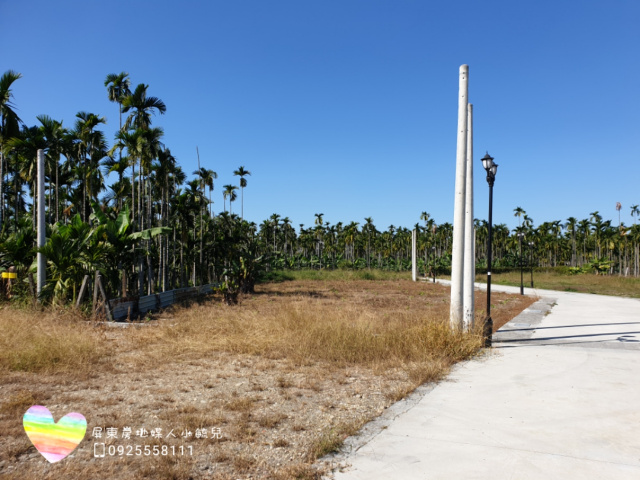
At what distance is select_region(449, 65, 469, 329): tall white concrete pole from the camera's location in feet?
31.3

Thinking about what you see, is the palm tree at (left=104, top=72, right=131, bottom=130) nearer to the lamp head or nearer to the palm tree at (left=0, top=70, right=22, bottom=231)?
the palm tree at (left=0, top=70, right=22, bottom=231)

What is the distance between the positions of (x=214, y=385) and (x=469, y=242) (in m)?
6.52

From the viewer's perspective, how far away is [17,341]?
8.55m

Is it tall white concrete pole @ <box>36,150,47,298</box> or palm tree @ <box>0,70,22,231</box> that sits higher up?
palm tree @ <box>0,70,22,231</box>

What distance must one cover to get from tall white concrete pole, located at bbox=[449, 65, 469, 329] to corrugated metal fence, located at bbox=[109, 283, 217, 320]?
32.4 ft

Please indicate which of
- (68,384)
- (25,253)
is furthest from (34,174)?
(68,384)

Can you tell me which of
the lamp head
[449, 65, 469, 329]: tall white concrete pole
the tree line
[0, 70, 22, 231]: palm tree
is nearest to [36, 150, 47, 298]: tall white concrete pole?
the tree line

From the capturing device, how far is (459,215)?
9602 millimetres

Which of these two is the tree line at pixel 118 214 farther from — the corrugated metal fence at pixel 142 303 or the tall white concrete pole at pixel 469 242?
the tall white concrete pole at pixel 469 242

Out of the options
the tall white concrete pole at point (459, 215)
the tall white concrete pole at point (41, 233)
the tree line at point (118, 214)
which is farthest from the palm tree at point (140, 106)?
the tall white concrete pole at point (459, 215)

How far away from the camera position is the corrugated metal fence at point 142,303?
14.7m

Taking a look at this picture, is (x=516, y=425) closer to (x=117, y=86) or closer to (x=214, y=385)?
(x=214, y=385)

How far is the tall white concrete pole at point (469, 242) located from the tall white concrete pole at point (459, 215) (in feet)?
0.76

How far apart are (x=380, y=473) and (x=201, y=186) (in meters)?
29.9
